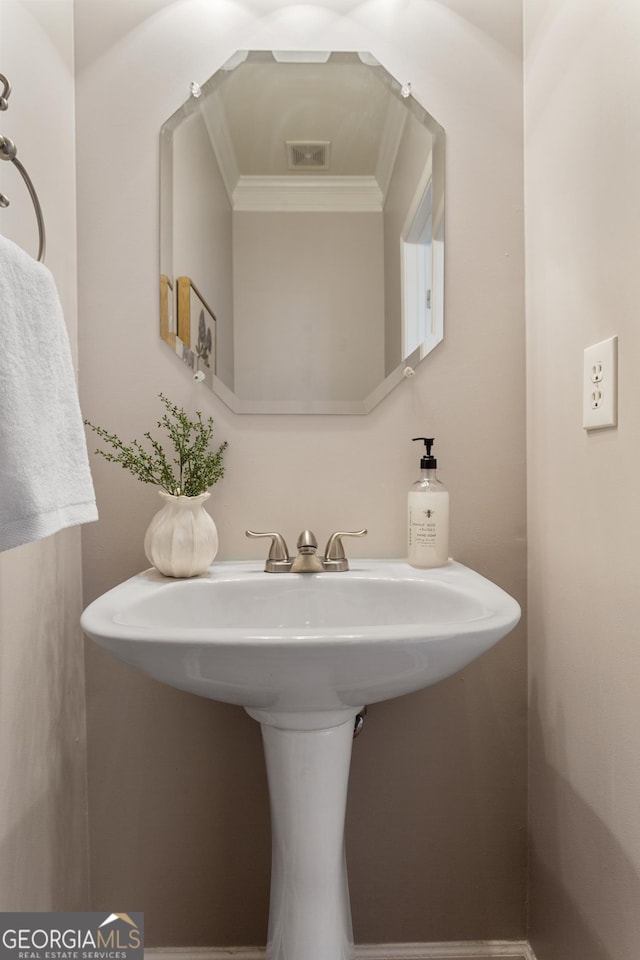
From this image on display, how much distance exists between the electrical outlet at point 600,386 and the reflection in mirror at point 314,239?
0.34m

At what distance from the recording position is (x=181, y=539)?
1036mm

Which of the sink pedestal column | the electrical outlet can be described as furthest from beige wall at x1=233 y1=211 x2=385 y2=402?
the sink pedestal column

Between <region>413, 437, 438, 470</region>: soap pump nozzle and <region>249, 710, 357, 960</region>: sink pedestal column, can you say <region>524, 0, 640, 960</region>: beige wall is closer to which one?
<region>413, 437, 438, 470</region>: soap pump nozzle

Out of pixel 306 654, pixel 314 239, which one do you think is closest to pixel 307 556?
pixel 306 654

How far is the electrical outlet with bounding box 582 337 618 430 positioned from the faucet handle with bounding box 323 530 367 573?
409 mm

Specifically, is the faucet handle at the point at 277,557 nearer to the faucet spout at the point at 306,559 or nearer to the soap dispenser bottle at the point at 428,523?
the faucet spout at the point at 306,559

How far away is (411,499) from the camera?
1.12 meters

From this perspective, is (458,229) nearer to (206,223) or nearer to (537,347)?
(537,347)

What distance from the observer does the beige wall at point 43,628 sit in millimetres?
944

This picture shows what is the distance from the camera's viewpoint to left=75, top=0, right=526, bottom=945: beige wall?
1183 mm

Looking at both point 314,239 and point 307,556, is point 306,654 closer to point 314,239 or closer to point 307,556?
point 307,556

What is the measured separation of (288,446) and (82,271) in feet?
1.67

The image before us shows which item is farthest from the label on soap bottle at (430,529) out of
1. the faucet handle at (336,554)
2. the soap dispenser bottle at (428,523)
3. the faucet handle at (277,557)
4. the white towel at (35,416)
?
the white towel at (35,416)

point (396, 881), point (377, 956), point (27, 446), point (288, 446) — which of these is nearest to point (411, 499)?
point (288, 446)
